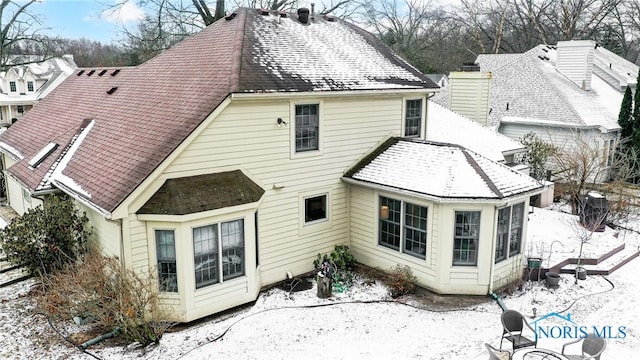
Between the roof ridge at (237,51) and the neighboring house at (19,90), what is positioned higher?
the roof ridge at (237,51)

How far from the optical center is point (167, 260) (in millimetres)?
10633

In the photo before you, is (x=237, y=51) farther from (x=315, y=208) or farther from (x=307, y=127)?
(x=315, y=208)

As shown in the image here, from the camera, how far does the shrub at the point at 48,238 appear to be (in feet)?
38.1

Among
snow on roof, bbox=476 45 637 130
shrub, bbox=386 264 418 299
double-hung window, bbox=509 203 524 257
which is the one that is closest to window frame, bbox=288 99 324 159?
shrub, bbox=386 264 418 299

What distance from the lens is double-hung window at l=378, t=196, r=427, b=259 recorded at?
12.4 m

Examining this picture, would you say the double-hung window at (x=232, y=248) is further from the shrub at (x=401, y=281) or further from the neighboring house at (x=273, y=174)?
the shrub at (x=401, y=281)

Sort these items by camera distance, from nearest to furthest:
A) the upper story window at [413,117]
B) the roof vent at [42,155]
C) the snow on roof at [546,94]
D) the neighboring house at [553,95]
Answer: the roof vent at [42,155]
the upper story window at [413,117]
the neighboring house at [553,95]
the snow on roof at [546,94]

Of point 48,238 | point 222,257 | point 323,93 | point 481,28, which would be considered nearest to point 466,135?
point 323,93

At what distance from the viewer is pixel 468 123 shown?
2152cm

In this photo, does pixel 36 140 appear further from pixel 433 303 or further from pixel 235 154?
pixel 433 303

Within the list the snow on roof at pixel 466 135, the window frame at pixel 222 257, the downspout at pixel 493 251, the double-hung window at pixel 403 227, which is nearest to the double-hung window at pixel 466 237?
the downspout at pixel 493 251

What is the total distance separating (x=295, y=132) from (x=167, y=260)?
444 centimetres

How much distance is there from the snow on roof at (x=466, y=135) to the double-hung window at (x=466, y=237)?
7.49m

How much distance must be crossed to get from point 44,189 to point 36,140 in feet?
18.6
